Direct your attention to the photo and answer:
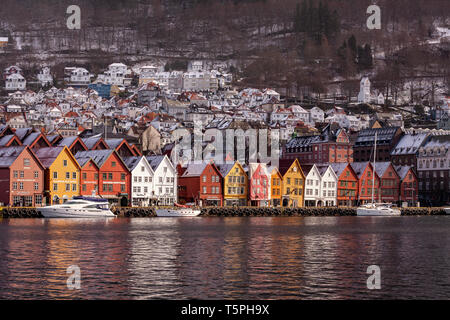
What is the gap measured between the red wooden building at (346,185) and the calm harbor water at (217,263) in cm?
6304

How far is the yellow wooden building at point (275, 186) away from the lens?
135250 millimetres

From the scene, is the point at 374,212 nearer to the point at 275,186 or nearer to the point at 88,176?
the point at 275,186

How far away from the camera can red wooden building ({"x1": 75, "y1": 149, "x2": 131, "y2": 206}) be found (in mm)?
117500

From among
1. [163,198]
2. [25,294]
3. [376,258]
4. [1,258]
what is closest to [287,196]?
[163,198]

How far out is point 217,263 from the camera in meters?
50.7

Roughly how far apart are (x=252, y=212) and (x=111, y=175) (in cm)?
2350

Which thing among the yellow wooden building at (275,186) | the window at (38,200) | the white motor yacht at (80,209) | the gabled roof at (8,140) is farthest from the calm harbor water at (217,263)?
the yellow wooden building at (275,186)

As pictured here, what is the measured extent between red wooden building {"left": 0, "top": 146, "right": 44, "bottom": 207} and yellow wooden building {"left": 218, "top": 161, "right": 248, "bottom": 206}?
32902 millimetres

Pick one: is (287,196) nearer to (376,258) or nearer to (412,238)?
(412,238)

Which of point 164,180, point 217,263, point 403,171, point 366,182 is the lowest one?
point 217,263

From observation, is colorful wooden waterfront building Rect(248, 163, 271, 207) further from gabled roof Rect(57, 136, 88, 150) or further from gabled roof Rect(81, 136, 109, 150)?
gabled roof Rect(57, 136, 88, 150)

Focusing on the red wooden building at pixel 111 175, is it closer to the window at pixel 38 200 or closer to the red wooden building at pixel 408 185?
the window at pixel 38 200

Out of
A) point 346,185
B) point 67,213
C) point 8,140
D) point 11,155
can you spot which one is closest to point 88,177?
point 11,155
